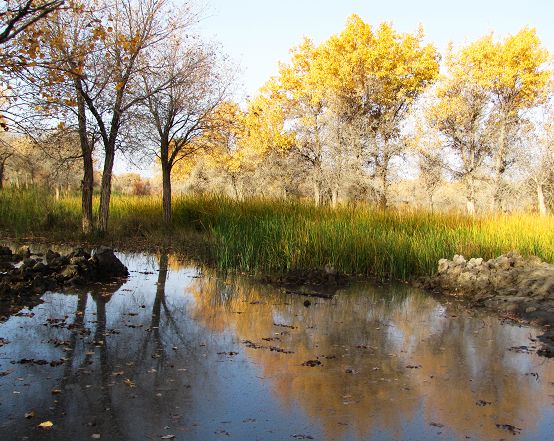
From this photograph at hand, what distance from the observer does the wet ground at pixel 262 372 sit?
392 centimetres

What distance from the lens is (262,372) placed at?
16.7ft

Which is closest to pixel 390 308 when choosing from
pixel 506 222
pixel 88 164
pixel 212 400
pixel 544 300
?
pixel 544 300

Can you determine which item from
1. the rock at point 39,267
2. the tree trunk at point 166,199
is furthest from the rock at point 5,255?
the tree trunk at point 166,199

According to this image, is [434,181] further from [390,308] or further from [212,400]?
[212,400]

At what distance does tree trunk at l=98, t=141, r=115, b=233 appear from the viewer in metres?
15.2

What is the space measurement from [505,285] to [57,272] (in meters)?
7.80

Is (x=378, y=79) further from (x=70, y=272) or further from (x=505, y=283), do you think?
(x=70, y=272)

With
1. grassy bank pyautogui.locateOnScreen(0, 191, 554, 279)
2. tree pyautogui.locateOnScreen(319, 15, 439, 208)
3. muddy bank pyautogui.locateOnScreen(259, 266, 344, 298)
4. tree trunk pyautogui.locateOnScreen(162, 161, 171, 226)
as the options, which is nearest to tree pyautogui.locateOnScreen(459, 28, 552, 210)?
tree pyautogui.locateOnScreen(319, 15, 439, 208)

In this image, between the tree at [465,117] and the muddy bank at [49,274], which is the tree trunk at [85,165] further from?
the tree at [465,117]

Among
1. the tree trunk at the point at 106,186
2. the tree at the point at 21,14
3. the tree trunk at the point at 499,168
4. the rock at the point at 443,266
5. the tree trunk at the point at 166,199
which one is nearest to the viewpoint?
the tree at the point at 21,14

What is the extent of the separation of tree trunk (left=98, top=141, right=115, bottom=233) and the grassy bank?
473mm

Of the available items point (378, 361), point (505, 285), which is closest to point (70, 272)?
point (378, 361)

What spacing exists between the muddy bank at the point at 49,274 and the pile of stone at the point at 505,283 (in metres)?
6.16

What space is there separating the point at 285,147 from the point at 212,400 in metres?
28.2
